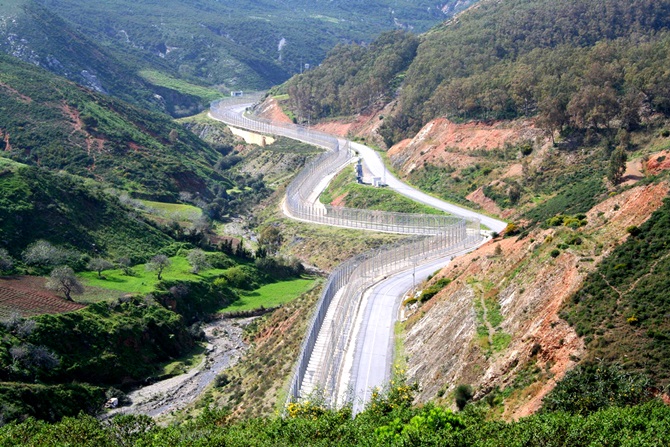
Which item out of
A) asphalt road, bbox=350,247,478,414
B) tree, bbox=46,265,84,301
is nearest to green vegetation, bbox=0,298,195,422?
tree, bbox=46,265,84,301

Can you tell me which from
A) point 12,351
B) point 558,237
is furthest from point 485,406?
point 12,351

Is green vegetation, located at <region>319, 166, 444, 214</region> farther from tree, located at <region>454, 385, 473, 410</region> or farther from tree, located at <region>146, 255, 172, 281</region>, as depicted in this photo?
tree, located at <region>454, 385, 473, 410</region>

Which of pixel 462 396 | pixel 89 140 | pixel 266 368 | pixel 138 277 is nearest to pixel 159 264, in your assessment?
pixel 138 277

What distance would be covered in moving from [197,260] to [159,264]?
6.04 meters

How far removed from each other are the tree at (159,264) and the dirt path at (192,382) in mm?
8310

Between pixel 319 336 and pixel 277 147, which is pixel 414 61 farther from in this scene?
pixel 319 336

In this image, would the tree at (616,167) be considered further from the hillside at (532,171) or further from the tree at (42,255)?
the tree at (42,255)

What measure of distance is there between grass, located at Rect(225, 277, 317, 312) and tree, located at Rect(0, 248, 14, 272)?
2066 centimetres

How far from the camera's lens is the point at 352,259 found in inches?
2896

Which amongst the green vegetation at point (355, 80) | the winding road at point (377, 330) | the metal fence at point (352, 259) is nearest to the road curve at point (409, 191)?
the winding road at point (377, 330)

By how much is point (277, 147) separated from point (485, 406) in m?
111

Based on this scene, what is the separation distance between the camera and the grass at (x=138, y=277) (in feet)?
240

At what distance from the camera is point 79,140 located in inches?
4747

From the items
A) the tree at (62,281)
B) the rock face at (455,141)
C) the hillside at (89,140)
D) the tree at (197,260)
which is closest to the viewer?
the tree at (62,281)
